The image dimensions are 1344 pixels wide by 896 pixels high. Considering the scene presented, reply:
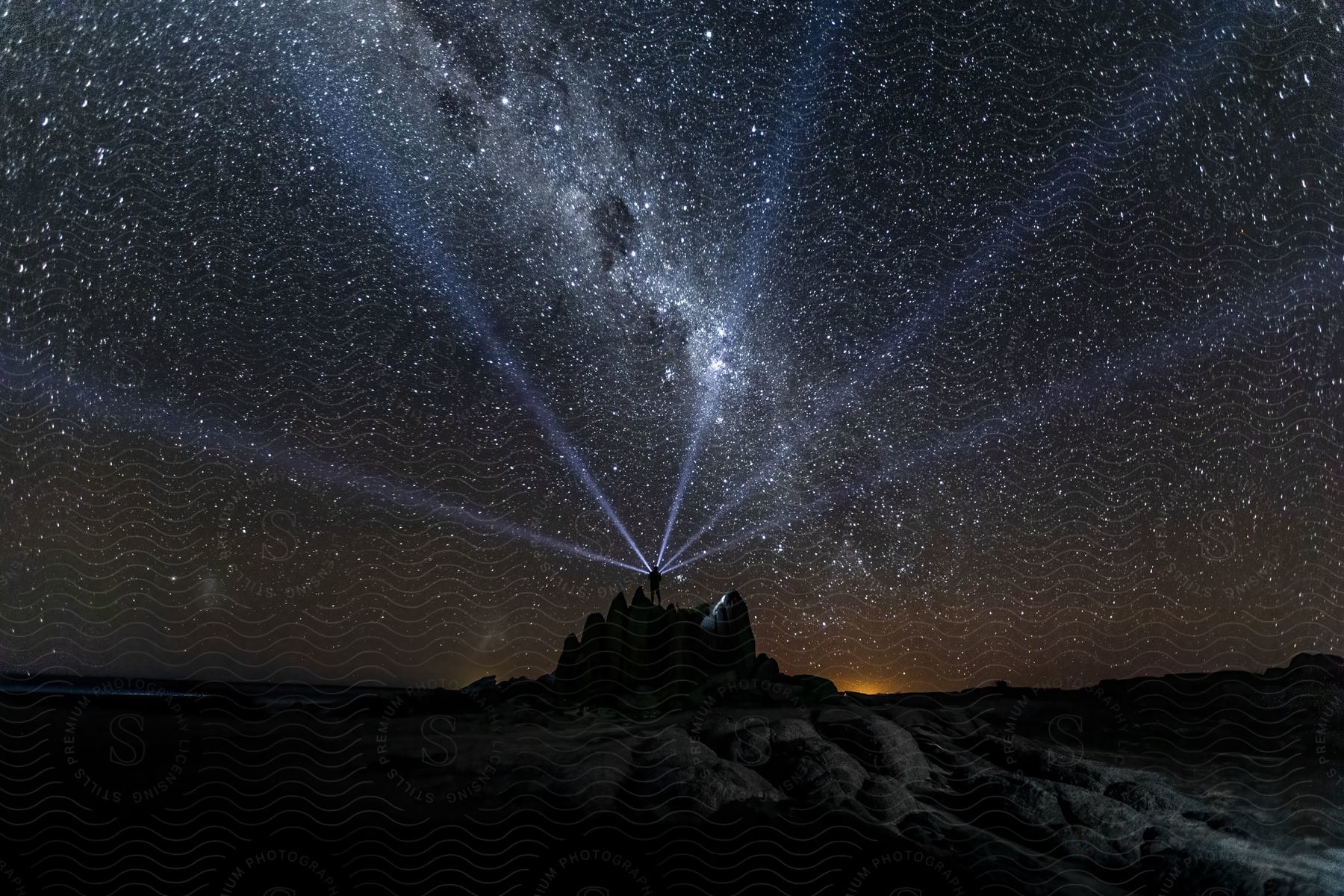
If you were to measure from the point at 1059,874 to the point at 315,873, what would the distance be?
9.10 meters

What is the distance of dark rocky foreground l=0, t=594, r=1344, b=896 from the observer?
9.36 meters

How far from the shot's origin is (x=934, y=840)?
1032 centimetres

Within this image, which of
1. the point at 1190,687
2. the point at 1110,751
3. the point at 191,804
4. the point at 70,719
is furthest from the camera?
the point at 1190,687

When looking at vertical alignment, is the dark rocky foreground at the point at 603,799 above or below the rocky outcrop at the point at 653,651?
below

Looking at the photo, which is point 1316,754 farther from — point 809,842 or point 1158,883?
point 809,842

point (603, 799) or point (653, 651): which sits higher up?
point (653, 651)

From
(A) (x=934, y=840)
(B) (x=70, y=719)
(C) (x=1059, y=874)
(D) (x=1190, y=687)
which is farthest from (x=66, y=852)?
(D) (x=1190, y=687)

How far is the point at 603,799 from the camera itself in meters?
10.3

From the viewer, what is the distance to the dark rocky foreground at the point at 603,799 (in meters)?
9.36

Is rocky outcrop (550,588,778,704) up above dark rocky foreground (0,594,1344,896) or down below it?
above

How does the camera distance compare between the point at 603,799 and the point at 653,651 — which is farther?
the point at 653,651

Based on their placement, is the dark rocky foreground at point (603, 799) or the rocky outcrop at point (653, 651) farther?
the rocky outcrop at point (653, 651)

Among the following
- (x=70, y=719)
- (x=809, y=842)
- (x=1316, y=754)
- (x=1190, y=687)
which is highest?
(x=1190, y=687)

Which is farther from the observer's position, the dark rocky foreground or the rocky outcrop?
the rocky outcrop
